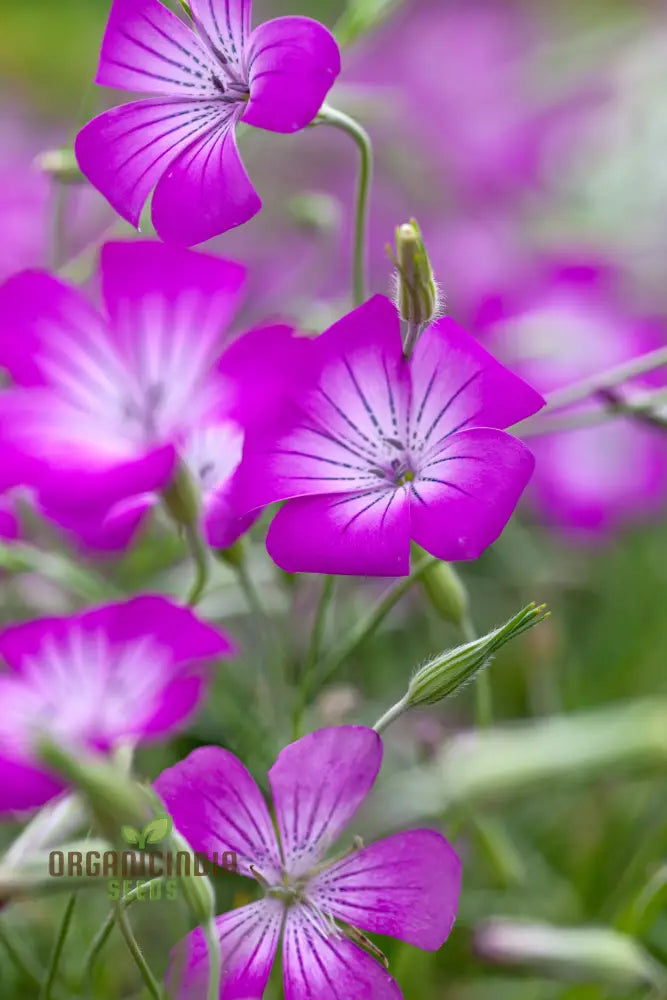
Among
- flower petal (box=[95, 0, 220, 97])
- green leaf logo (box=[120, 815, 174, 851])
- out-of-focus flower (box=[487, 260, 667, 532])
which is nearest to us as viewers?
green leaf logo (box=[120, 815, 174, 851])

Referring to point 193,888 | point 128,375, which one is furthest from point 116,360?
point 193,888

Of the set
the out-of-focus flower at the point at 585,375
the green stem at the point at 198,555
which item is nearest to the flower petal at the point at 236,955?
the green stem at the point at 198,555

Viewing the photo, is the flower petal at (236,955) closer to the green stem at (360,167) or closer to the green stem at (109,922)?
the green stem at (109,922)

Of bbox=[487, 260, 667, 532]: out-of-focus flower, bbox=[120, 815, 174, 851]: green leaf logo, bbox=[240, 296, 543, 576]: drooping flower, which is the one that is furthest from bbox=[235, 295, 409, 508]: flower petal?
bbox=[487, 260, 667, 532]: out-of-focus flower

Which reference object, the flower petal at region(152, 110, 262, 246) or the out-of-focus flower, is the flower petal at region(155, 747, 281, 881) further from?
the out-of-focus flower

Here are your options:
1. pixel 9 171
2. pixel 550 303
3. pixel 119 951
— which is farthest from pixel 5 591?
pixel 9 171

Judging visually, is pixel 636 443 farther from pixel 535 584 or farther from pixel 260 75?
pixel 260 75
